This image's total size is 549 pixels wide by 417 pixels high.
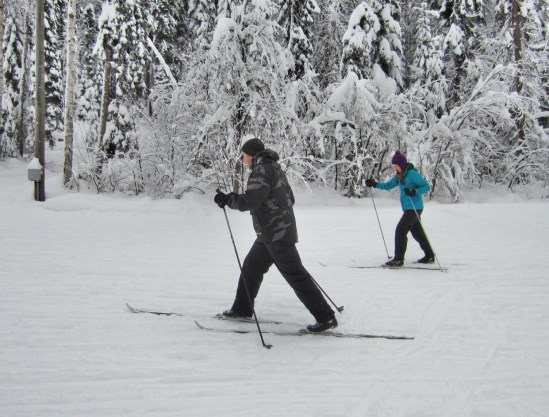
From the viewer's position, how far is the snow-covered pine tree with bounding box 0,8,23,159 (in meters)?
23.9

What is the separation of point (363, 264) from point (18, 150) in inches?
920

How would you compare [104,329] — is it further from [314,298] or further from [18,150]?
[18,150]

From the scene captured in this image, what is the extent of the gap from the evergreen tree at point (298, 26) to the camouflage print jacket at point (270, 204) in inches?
628

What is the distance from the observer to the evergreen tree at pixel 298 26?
19.7 m

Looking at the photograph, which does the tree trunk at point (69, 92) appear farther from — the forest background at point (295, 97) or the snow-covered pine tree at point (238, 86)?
the snow-covered pine tree at point (238, 86)

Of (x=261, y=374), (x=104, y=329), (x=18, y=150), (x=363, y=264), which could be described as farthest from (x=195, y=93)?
(x=18, y=150)

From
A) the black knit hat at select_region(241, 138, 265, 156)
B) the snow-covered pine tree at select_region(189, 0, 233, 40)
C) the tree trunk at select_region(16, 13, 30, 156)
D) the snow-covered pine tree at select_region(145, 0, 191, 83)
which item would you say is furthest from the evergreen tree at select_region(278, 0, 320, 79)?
the black knit hat at select_region(241, 138, 265, 156)

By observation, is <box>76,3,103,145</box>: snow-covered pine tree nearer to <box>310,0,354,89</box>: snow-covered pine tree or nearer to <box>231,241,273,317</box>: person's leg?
Result: <box>310,0,354,89</box>: snow-covered pine tree

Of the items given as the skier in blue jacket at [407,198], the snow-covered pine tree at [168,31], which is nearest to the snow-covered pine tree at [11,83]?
the snow-covered pine tree at [168,31]

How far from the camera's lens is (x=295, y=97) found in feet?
55.4

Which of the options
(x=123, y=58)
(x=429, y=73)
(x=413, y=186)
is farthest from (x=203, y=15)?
(x=413, y=186)

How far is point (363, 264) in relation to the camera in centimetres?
777

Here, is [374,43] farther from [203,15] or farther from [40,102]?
[40,102]

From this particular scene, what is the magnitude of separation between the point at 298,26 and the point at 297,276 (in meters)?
18.1
